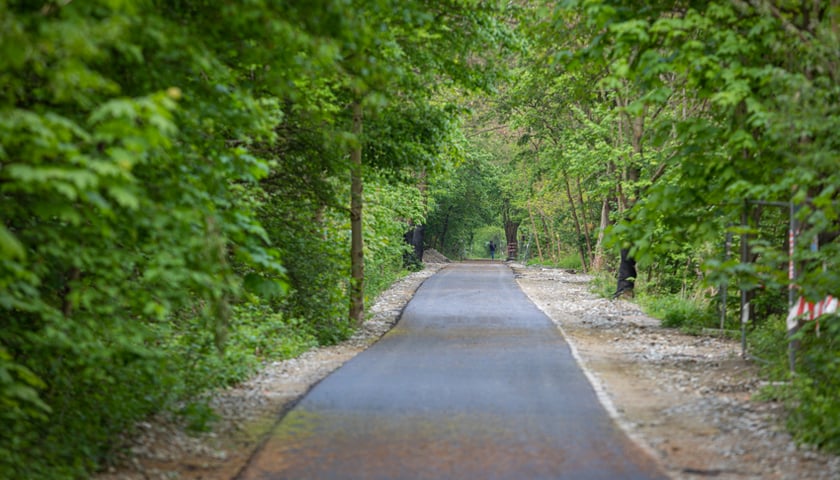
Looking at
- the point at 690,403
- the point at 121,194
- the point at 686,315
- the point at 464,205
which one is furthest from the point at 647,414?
the point at 464,205

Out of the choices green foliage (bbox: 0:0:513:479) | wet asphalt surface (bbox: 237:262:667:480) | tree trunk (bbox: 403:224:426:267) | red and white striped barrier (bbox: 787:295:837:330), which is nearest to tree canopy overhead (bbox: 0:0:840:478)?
green foliage (bbox: 0:0:513:479)

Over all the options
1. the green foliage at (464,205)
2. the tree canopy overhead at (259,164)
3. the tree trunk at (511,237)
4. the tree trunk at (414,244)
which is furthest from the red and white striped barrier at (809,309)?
the tree trunk at (511,237)

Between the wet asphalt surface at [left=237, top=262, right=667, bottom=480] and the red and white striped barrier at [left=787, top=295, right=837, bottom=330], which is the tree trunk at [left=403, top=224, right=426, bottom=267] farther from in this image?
the red and white striped barrier at [left=787, top=295, right=837, bottom=330]

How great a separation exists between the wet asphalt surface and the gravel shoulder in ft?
1.03

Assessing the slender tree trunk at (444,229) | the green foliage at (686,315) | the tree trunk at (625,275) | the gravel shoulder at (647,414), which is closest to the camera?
A: the gravel shoulder at (647,414)

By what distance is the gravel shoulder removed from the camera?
7.71 metres

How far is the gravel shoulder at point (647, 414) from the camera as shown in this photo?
771 cm

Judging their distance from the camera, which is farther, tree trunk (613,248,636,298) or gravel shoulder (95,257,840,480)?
tree trunk (613,248,636,298)

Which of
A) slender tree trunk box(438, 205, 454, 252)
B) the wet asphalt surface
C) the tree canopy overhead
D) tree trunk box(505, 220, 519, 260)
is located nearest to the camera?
the tree canopy overhead

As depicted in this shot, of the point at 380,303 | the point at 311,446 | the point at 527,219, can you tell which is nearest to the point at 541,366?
the point at 311,446

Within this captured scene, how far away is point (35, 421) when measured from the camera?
7.96 m

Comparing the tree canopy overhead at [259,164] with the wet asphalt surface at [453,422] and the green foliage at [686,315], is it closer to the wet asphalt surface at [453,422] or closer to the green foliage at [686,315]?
the green foliage at [686,315]

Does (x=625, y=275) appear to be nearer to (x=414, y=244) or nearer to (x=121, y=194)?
(x=121, y=194)

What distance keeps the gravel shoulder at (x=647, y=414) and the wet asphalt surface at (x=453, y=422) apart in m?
0.31
